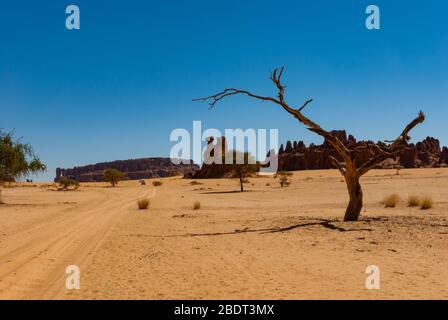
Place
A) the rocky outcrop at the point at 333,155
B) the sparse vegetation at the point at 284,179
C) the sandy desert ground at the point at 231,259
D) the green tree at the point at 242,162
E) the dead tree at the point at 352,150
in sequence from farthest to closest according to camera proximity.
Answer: the rocky outcrop at the point at 333,155 → the sparse vegetation at the point at 284,179 → the green tree at the point at 242,162 → the dead tree at the point at 352,150 → the sandy desert ground at the point at 231,259

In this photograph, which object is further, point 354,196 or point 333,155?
point 333,155

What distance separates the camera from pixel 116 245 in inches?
434

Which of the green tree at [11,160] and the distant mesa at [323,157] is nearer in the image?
the green tree at [11,160]

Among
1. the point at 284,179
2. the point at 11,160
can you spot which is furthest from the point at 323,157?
the point at 11,160

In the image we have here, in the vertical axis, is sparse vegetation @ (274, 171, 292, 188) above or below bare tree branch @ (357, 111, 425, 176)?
below

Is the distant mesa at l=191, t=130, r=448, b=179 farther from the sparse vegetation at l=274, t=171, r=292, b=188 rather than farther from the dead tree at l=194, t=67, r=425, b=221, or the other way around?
the dead tree at l=194, t=67, r=425, b=221

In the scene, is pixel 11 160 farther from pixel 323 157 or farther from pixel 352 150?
pixel 323 157

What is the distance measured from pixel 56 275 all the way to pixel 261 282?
360cm

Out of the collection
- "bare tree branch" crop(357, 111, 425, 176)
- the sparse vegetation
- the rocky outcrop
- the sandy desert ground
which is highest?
the rocky outcrop

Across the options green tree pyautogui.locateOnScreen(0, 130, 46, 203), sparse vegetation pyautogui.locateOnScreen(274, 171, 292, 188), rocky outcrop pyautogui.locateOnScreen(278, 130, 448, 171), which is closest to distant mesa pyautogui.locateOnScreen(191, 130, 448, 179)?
rocky outcrop pyautogui.locateOnScreen(278, 130, 448, 171)

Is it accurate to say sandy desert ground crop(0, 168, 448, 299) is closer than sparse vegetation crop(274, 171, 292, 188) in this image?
Yes

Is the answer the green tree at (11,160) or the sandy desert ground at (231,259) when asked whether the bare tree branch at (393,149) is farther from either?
the green tree at (11,160)

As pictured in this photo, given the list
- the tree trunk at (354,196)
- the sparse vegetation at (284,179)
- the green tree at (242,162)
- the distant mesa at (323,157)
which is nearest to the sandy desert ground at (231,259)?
the tree trunk at (354,196)
